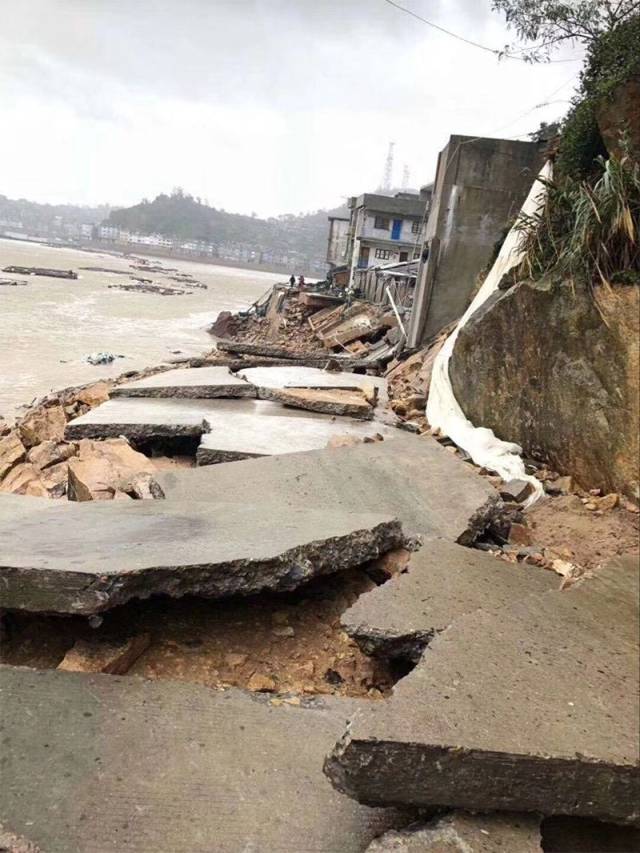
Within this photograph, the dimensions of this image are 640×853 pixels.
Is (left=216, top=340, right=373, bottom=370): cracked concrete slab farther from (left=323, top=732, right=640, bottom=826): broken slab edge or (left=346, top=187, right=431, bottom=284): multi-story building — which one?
(left=346, top=187, right=431, bottom=284): multi-story building

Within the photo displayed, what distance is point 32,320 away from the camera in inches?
824

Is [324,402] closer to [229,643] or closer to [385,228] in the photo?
[229,643]

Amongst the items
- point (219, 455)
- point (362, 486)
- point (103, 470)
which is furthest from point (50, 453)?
point (362, 486)

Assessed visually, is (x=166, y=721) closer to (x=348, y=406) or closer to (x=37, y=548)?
(x=37, y=548)

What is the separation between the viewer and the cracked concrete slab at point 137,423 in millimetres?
4121

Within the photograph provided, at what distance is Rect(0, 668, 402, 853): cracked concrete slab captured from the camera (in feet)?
4.66

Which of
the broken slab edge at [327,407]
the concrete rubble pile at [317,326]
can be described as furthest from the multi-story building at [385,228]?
the broken slab edge at [327,407]

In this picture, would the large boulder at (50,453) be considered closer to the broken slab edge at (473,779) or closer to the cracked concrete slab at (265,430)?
the cracked concrete slab at (265,430)

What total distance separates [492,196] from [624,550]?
22.1 ft

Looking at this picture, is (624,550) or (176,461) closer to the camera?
(624,550)

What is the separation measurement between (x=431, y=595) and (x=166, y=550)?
0.96m

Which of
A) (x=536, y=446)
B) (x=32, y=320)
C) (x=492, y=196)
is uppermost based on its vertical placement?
(x=492, y=196)

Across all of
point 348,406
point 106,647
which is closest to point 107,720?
point 106,647

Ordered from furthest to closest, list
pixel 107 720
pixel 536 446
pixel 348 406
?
pixel 348 406, pixel 536 446, pixel 107 720
